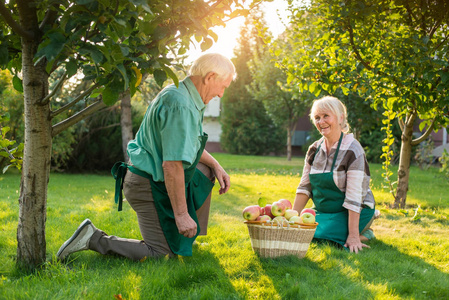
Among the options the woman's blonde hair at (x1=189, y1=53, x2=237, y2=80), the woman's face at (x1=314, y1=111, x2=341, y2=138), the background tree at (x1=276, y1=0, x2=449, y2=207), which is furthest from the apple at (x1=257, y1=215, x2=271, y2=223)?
the background tree at (x1=276, y1=0, x2=449, y2=207)

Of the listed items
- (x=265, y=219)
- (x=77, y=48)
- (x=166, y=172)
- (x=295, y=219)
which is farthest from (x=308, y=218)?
(x=77, y=48)

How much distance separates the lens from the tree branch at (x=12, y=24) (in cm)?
228

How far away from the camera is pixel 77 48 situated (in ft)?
6.40

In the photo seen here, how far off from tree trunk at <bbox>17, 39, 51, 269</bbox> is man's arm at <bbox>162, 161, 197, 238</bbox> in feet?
2.69

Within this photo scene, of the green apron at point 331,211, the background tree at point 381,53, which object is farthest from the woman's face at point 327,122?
the background tree at point 381,53

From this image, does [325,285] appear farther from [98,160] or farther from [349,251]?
[98,160]

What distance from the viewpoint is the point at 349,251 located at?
3.71 meters

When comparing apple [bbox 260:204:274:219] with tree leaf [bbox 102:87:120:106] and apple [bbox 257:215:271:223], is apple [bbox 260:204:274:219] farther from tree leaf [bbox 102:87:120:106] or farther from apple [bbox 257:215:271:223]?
tree leaf [bbox 102:87:120:106]

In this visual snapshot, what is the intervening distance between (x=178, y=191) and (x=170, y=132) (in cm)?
41

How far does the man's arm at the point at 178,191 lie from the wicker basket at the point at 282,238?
2.18 ft

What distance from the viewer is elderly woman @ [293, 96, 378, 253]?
12.6 feet

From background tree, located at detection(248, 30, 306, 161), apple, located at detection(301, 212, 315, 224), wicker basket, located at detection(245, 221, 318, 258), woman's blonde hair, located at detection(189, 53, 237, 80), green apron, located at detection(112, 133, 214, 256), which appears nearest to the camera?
woman's blonde hair, located at detection(189, 53, 237, 80)

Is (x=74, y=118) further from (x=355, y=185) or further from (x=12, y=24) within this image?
(x=355, y=185)

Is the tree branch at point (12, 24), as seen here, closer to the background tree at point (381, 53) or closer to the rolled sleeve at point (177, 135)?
the rolled sleeve at point (177, 135)
